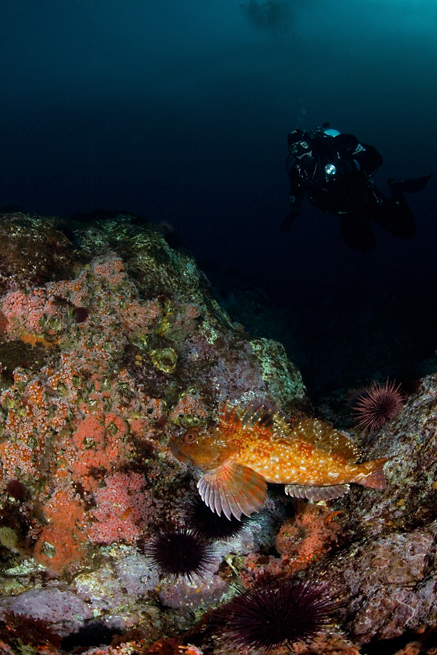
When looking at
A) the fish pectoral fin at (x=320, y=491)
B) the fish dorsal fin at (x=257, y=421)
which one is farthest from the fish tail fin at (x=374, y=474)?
the fish dorsal fin at (x=257, y=421)

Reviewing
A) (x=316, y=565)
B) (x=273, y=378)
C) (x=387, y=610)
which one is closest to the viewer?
(x=387, y=610)

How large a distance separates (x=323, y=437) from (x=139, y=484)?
207 cm

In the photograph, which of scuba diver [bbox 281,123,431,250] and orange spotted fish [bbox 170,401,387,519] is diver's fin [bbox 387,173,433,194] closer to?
scuba diver [bbox 281,123,431,250]

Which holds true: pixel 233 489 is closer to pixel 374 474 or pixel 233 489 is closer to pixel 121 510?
pixel 374 474

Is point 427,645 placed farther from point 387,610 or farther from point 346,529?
point 346,529

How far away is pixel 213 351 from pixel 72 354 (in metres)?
1.84

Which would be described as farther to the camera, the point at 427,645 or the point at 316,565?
the point at 316,565

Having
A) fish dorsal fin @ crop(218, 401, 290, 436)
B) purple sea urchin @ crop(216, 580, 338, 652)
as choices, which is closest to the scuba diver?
fish dorsal fin @ crop(218, 401, 290, 436)

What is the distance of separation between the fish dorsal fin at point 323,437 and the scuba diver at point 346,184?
704cm

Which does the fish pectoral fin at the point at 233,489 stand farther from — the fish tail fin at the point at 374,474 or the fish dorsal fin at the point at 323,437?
the fish tail fin at the point at 374,474

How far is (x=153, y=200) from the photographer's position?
365 feet

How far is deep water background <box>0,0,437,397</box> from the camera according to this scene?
94.3 meters

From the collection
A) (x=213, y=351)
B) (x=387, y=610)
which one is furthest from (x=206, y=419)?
(x=387, y=610)

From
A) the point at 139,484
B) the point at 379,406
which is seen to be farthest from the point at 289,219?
the point at 139,484
